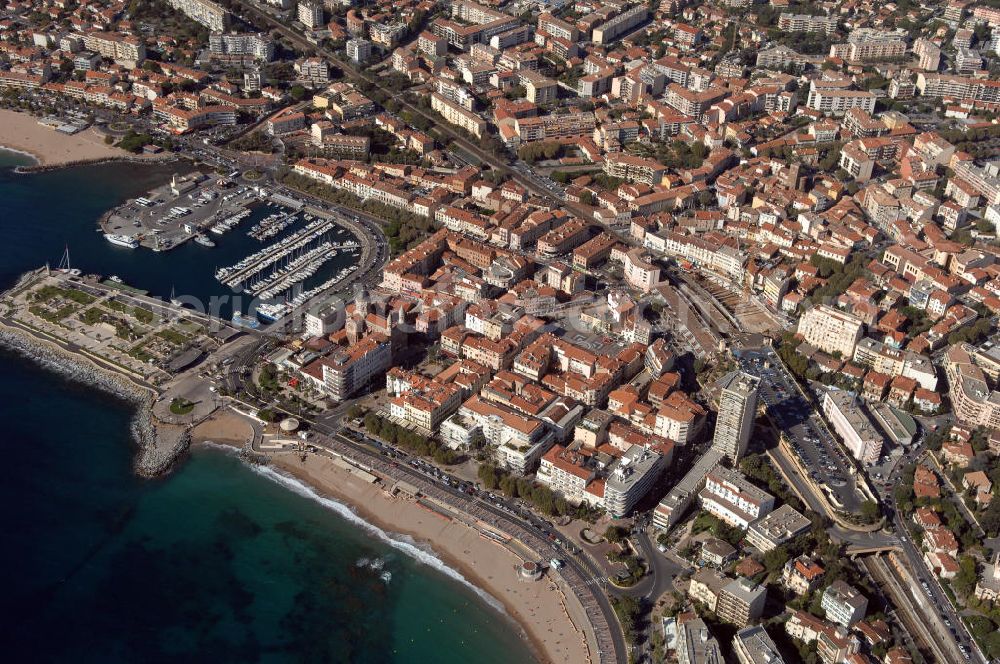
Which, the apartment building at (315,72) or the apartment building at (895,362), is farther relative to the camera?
the apartment building at (315,72)

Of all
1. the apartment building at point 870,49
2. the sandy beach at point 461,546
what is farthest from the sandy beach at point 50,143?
the apartment building at point 870,49

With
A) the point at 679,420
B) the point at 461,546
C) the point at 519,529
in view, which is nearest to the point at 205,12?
the point at 679,420

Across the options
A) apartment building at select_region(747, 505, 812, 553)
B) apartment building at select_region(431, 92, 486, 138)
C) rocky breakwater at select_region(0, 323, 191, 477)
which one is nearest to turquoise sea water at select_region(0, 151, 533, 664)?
rocky breakwater at select_region(0, 323, 191, 477)

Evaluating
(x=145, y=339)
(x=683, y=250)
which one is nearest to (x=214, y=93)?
(x=145, y=339)

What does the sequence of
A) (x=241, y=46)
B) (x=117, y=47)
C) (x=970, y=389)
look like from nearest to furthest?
(x=970, y=389) → (x=117, y=47) → (x=241, y=46)

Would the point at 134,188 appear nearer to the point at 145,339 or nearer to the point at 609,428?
the point at 145,339

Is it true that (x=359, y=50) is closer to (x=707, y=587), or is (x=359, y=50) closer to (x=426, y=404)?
(x=426, y=404)

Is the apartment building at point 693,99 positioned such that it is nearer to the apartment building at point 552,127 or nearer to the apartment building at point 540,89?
the apartment building at point 552,127
